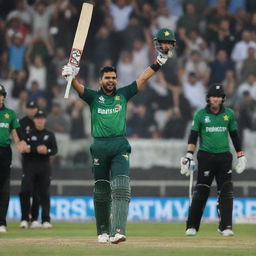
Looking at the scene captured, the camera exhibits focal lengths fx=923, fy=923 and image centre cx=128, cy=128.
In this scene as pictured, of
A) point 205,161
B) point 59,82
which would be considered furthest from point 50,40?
point 205,161

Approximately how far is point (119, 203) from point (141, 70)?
11.8 metres

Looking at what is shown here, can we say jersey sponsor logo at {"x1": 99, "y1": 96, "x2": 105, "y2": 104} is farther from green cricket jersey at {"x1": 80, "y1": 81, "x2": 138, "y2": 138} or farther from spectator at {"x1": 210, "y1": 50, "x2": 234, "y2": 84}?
spectator at {"x1": 210, "y1": 50, "x2": 234, "y2": 84}

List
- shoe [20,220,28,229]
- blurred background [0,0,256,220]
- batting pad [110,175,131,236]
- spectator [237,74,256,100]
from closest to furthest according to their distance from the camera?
batting pad [110,175,131,236]
shoe [20,220,28,229]
blurred background [0,0,256,220]
spectator [237,74,256,100]

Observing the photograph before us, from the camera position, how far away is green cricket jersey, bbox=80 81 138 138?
34.1 ft

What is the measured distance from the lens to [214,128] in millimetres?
12750

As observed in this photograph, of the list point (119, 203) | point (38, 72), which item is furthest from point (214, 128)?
point (38, 72)

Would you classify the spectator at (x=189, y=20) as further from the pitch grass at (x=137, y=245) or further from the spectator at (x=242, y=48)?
the pitch grass at (x=137, y=245)

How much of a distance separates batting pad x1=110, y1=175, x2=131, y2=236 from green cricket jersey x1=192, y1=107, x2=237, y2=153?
2750mm

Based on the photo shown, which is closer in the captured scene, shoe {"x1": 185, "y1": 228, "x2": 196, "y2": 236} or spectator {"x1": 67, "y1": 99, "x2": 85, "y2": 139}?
shoe {"x1": 185, "y1": 228, "x2": 196, "y2": 236}

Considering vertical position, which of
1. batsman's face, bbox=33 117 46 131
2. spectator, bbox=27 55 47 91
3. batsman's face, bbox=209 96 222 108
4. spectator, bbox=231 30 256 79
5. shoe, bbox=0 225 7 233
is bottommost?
shoe, bbox=0 225 7 233

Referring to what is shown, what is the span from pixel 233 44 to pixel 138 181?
4.54 meters

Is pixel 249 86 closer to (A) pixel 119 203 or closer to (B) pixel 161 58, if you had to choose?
(B) pixel 161 58

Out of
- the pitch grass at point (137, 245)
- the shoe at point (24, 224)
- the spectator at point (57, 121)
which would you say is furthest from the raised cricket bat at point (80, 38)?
the spectator at point (57, 121)

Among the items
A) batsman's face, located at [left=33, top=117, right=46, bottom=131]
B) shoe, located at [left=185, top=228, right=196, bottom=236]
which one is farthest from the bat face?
batsman's face, located at [left=33, top=117, right=46, bottom=131]
